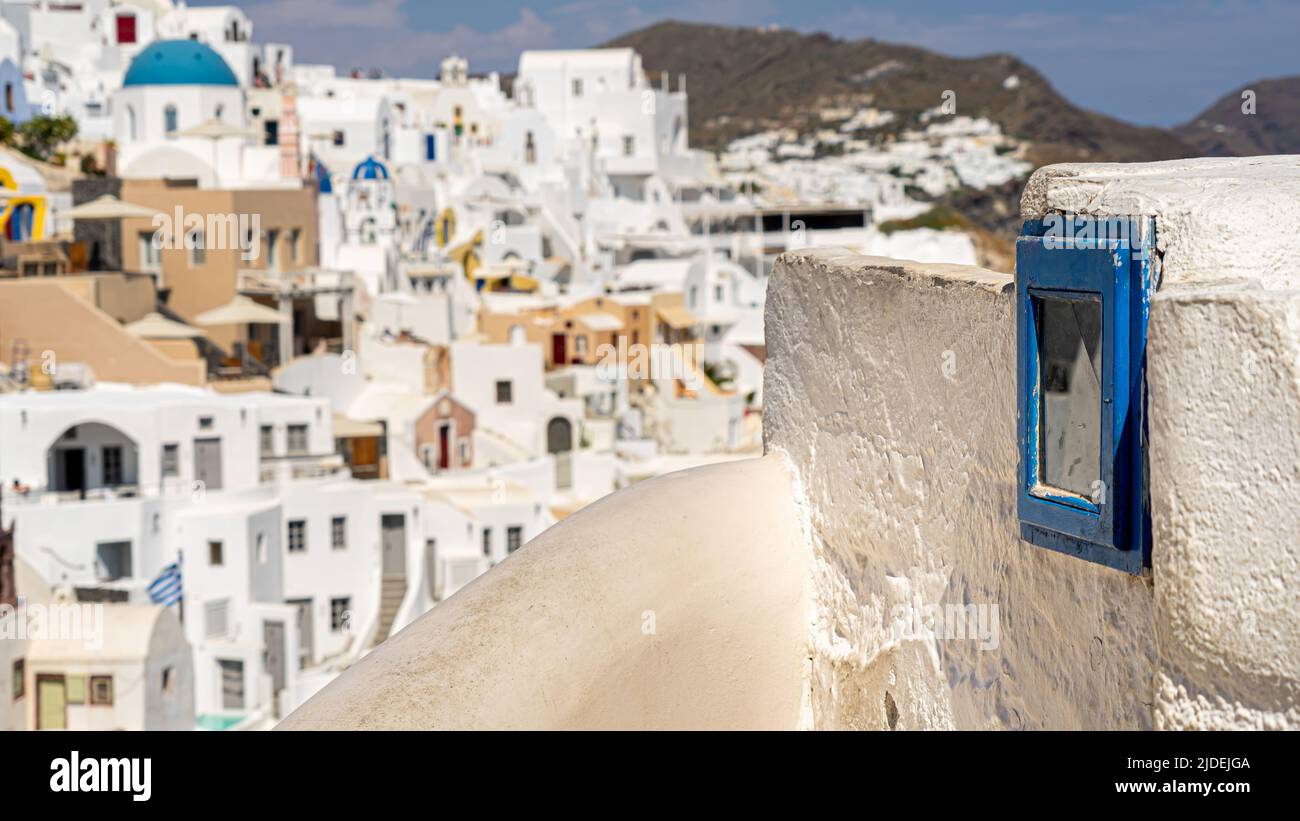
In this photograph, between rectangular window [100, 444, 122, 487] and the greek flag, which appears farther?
rectangular window [100, 444, 122, 487]

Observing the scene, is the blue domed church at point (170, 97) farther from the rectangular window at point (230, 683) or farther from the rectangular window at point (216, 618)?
the rectangular window at point (230, 683)

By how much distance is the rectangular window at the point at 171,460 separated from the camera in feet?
84.0

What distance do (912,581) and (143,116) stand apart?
46868mm

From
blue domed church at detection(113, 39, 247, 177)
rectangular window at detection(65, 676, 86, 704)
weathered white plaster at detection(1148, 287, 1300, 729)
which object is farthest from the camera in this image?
blue domed church at detection(113, 39, 247, 177)

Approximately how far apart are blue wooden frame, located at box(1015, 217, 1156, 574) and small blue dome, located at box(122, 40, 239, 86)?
47877 mm

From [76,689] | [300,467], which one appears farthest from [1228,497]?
[300,467]

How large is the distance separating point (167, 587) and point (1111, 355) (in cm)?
2360

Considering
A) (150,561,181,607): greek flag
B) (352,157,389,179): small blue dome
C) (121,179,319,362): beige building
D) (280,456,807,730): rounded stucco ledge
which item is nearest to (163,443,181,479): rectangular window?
(150,561,181,607): greek flag

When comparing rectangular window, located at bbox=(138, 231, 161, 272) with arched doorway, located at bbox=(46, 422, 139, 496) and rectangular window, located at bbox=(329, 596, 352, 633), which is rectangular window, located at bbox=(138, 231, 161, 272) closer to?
arched doorway, located at bbox=(46, 422, 139, 496)

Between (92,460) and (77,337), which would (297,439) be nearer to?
(92,460)

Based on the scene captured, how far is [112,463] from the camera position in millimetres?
25625

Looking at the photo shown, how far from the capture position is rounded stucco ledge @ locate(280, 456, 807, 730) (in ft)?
8.82

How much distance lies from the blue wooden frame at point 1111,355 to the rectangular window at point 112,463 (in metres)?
25.0

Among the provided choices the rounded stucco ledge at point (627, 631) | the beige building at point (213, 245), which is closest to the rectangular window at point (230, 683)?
the beige building at point (213, 245)
